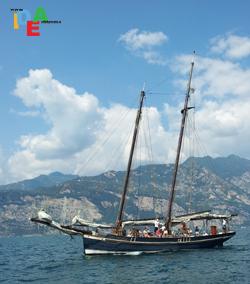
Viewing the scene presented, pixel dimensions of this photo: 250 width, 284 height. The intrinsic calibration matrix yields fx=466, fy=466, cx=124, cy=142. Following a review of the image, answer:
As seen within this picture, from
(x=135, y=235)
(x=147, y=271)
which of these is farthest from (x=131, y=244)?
(x=147, y=271)

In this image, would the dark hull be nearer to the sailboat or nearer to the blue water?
the sailboat

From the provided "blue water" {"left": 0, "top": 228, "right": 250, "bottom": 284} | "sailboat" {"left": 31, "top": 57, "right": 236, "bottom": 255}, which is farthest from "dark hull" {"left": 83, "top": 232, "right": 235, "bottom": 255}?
"blue water" {"left": 0, "top": 228, "right": 250, "bottom": 284}

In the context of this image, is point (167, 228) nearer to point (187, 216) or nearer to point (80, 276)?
point (187, 216)

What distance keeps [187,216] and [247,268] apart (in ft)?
94.7

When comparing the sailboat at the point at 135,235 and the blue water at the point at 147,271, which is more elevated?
the sailboat at the point at 135,235

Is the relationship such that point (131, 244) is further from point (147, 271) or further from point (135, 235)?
point (147, 271)

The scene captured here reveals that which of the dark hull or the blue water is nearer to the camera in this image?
the blue water

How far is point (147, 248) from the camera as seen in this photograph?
235ft

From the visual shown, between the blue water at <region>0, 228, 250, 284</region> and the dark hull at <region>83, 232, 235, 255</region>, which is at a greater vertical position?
the dark hull at <region>83, 232, 235, 255</region>

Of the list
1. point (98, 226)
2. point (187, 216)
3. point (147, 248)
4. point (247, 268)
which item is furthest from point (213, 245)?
point (247, 268)

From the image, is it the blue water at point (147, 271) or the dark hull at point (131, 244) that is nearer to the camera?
the blue water at point (147, 271)

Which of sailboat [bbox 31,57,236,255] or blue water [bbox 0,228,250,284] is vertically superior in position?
sailboat [bbox 31,57,236,255]

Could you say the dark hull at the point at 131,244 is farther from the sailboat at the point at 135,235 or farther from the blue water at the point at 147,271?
the blue water at the point at 147,271

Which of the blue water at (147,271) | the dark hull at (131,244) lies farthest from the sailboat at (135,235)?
the blue water at (147,271)
